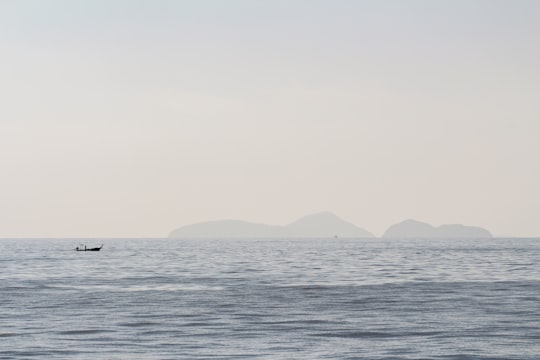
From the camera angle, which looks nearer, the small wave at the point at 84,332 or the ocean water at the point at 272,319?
the ocean water at the point at 272,319

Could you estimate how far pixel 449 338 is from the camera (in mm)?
39125

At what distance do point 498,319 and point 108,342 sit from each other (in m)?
20.8

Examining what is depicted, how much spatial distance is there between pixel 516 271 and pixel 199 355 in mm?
71435

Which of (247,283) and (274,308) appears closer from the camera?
(274,308)

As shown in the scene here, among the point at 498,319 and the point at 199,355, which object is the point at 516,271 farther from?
the point at 199,355

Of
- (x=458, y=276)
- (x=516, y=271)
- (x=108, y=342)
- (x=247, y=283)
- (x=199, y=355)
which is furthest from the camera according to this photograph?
(x=516, y=271)

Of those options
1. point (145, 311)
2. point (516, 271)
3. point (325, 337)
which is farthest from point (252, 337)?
point (516, 271)

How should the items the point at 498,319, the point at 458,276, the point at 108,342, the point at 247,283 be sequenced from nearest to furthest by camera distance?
the point at 108,342 < the point at 498,319 < the point at 247,283 < the point at 458,276

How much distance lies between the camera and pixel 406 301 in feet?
193

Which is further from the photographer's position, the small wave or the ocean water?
the small wave

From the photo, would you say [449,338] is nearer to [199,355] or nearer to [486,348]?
[486,348]

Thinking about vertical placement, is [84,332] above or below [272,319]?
below

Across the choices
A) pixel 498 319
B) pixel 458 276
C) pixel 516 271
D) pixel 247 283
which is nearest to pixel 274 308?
pixel 498 319

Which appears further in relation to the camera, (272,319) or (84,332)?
(272,319)
